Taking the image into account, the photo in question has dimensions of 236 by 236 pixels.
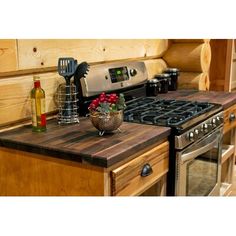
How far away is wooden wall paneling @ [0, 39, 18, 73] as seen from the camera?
1632 mm

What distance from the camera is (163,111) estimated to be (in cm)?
215

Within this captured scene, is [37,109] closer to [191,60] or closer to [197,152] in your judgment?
[197,152]

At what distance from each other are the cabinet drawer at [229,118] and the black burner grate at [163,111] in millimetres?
283

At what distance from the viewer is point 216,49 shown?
13.6 feet

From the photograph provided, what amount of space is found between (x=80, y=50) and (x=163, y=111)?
0.61 metres

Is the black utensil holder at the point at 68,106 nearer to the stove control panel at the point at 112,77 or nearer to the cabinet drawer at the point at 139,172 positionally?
the stove control panel at the point at 112,77

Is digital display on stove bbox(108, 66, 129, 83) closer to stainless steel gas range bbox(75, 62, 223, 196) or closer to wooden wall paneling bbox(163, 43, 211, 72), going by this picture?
stainless steel gas range bbox(75, 62, 223, 196)

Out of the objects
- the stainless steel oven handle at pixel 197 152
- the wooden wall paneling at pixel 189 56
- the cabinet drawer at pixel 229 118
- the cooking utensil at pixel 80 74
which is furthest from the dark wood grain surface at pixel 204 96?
the cooking utensil at pixel 80 74

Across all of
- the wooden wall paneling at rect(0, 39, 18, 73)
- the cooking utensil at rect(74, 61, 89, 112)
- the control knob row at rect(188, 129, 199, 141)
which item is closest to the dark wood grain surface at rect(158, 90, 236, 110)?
the control knob row at rect(188, 129, 199, 141)

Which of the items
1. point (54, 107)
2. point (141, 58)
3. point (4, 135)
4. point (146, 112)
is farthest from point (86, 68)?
point (141, 58)

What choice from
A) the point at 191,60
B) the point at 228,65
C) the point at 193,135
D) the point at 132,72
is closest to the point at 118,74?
the point at 132,72

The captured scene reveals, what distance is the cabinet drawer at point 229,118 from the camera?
2.58 metres

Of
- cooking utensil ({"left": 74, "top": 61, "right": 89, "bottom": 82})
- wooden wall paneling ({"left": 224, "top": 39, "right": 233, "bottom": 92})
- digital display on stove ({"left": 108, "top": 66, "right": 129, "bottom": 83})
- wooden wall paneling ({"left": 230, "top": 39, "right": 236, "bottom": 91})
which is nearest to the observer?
cooking utensil ({"left": 74, "top": 61, "right": 89, "bottom": 82})

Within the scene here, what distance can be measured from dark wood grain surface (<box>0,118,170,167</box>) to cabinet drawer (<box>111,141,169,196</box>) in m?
0.05
